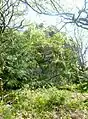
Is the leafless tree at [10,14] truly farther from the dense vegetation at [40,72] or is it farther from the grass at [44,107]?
the grass at [44,107]

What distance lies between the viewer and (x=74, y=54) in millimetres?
13188

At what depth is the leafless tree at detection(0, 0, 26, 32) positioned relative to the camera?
11717 mm

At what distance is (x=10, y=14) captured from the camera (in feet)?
39.9

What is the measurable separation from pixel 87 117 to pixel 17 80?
4219mm

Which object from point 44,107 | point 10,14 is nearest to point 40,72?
point 10,14

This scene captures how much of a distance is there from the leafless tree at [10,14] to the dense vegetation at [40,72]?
0.37 metres

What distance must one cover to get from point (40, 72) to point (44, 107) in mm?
4456

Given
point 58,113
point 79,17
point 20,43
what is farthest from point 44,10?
point 20,43

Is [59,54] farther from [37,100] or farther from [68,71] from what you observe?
[37,100]

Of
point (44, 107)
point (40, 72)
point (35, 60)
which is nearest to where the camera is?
point (44, 107)

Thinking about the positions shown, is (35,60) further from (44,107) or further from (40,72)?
(44,107)

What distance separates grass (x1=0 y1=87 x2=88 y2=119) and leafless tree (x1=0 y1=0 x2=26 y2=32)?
400 cm

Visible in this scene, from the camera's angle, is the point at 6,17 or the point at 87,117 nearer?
the point at 87,117

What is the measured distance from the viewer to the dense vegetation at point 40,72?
8.22 m
